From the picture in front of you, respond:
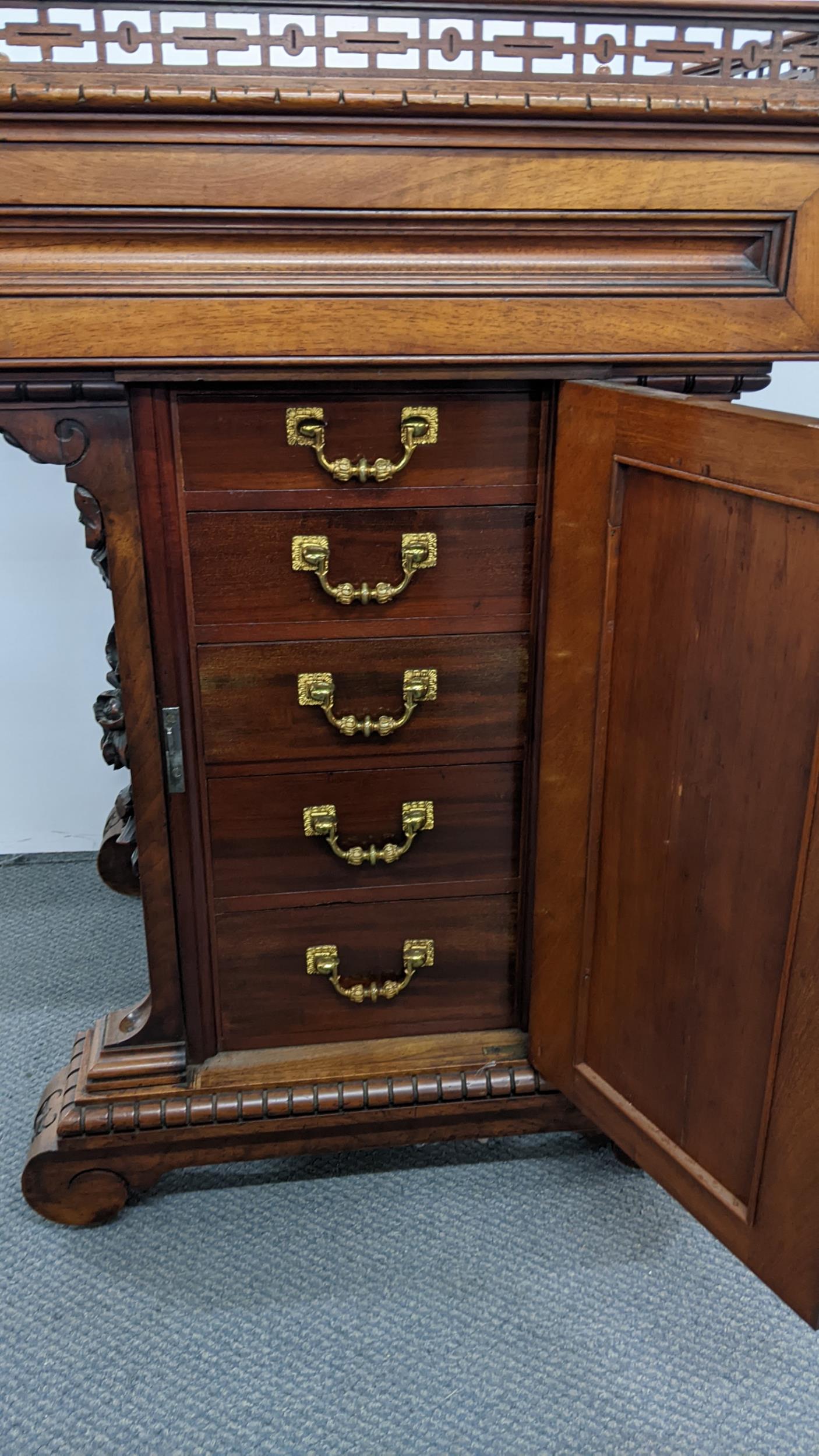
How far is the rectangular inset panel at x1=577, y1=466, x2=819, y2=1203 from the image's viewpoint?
79 centimetres

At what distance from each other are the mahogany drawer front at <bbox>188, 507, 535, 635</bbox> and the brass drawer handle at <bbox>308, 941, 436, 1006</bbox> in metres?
0.34

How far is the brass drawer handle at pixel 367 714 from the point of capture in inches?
42.3

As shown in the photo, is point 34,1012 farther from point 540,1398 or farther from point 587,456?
point 587,456

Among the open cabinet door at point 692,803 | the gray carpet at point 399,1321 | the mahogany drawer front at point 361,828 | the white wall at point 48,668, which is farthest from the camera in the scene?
the white wall at point 48,668

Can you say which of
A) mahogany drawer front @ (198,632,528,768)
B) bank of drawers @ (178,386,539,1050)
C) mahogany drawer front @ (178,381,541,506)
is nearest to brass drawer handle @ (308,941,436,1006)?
bank of drawers @ (178,386,539,1050)

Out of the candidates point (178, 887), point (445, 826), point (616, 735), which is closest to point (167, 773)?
point (178, 887)

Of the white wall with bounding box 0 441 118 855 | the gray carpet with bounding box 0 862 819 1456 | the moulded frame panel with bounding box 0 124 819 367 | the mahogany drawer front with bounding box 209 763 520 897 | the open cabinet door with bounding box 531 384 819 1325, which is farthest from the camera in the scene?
the white wall with bounding box 0 441 118 855

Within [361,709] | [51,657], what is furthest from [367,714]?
[51,657]

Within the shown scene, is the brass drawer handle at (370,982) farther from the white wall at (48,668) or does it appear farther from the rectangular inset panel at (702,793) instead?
the white wall at (48,668)

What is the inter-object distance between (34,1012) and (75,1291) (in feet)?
1.62

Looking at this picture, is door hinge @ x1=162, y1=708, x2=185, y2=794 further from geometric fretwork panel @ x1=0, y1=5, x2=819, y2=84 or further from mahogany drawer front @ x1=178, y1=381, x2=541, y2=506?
geometric fretwork panel @ x1=0, y1=5, x2=819, y2=84

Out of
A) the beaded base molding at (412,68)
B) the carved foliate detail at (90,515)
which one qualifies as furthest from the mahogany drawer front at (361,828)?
the beaded base molding at (412,68)

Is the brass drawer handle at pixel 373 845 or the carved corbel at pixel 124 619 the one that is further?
the brass drawer handle at pixel 373 845

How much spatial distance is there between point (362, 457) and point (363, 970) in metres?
0.53
